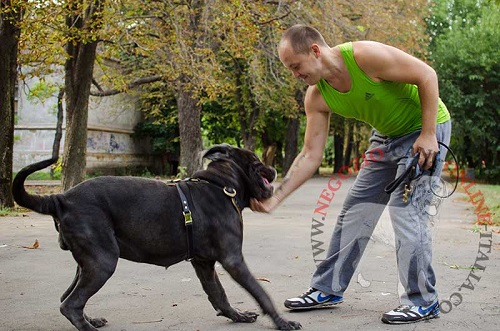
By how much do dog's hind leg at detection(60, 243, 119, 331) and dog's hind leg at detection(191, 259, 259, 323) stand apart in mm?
759

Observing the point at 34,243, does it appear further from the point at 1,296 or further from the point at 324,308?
the point at 324,308

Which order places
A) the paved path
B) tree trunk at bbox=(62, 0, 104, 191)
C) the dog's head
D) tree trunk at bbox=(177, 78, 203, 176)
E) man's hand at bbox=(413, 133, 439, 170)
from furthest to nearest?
tree trunk at bbox=(177, 78, 203, 176), tree trunk at bbox=(62, 0, 104, 191), the dog's head, the paved path, man's hand at bbox=(413, 133, 439, 170)

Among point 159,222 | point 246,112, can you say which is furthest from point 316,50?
point 246,112

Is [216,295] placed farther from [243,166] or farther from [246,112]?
[246,112]

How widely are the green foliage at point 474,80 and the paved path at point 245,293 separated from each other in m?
23.0

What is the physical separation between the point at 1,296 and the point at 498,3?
7.20m

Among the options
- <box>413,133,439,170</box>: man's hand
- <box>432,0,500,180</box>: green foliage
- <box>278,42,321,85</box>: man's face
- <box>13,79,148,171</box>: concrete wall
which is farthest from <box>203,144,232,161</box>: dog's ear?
<box>432,0,500,180</box>: green foliage

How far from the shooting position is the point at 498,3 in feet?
29.0

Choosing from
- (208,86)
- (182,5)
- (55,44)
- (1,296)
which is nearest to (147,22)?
(182,5)

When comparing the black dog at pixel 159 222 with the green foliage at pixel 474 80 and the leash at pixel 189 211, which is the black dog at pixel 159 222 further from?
the green foliage at pixel 474 80

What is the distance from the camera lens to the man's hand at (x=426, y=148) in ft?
14.4

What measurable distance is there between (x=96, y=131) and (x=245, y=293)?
2688cm

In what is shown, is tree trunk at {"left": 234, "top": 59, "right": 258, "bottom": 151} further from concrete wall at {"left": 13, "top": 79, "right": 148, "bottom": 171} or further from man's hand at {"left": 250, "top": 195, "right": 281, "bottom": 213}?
man's hand at {"left": 250, "top": 195, "right": 281, "bottom": 213}

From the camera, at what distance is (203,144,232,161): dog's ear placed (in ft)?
15.3
